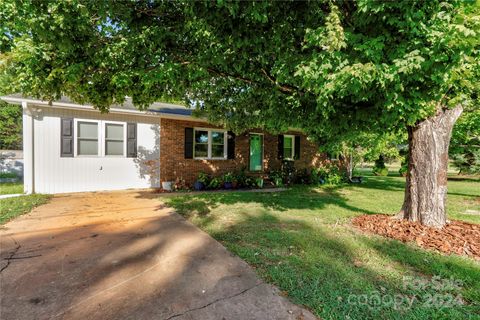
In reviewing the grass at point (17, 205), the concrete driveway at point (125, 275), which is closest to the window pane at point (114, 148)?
the grass at point (17, 205)

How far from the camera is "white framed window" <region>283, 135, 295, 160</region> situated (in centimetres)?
1266

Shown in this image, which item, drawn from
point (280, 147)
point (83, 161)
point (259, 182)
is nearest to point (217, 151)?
point (259, 182)

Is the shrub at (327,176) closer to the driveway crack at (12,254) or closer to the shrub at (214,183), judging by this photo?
the shrub at (214,183)

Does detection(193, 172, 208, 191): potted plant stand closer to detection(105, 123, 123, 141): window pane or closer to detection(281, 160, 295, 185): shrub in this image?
detection(105, 123, 123, 141): window pane

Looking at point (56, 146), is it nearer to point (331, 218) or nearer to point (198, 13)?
point (198, 13)

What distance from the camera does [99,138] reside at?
867 cm

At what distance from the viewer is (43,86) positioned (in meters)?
4.45

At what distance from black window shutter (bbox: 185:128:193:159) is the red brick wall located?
5.2 inches

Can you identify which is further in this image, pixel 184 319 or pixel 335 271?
pixel 335 271

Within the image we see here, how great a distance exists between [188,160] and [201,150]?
773 mm

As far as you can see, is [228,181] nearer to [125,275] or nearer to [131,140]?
[131,140]

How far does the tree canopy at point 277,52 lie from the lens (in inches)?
107

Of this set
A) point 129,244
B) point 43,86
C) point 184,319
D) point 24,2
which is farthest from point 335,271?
point 43,86

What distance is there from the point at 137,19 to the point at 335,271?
5.01 m
